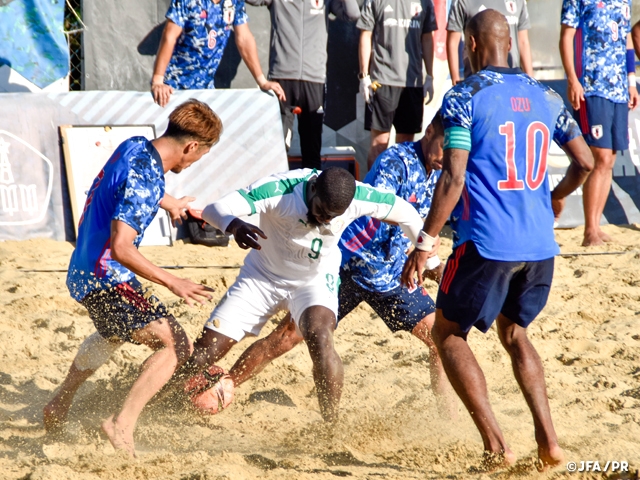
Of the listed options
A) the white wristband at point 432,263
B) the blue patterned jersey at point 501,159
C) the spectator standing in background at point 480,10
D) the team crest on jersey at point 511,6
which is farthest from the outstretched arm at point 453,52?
the blue patterned jersey at point 501,159

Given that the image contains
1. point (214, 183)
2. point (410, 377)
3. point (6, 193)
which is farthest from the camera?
point (214, 183)

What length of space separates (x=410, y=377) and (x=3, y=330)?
284 cm

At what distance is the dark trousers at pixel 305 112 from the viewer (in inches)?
314

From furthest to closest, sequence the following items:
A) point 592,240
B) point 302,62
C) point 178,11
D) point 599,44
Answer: point 302,62 < point 592,240 < point 599,44 < point 178,11

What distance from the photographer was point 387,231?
479cm

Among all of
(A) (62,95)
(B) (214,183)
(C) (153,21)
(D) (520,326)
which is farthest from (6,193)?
Result: (D) (520,326)

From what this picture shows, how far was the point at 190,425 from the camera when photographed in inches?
179

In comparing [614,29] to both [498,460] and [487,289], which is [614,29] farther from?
[498,460]

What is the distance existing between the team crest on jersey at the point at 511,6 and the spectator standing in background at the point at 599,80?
0.62 metres

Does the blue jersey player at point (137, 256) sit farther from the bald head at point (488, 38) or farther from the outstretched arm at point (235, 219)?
the bald head at point (488, 38)

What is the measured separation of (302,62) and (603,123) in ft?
9.77

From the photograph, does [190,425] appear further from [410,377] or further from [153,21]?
[153,21]

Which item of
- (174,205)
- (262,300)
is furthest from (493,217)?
(174,205)

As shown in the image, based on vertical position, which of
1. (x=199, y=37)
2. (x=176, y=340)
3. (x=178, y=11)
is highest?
(x=178, y=11)
